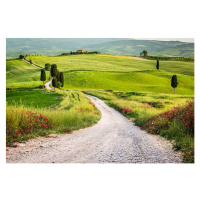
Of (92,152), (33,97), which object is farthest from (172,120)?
(33,97)

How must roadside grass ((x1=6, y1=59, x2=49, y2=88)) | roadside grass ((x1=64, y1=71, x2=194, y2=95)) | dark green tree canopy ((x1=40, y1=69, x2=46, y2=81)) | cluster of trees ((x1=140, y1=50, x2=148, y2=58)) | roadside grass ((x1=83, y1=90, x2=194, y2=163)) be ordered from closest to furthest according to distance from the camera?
1. roadside grass ((x1=83, y1=90, x2=194, y2=163))
2. roadside grass ((x1=6, y1=59, x2=49, y2=88))
3. dark green tree canopy ((x1=40, y1=69, x2=46, y2=81))
4. roadside grass ((x1=64, y1=71, x2=194, y2=95))
5. cluster of trees ((x1=140, y1=50, x2=148, y2=58))

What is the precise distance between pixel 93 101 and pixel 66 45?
5.58 m

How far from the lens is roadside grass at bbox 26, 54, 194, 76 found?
32.2 ft

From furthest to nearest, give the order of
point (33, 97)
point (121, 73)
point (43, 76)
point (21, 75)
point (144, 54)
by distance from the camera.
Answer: point (121, 73) < point (144, 54) < point (21, 75) < point (43, 76) < point (33, 97)

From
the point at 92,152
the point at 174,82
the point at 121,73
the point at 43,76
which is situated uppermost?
the point at 121,73

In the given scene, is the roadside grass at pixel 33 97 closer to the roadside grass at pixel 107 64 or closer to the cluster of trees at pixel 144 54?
the roadside grass at pixel 107 64

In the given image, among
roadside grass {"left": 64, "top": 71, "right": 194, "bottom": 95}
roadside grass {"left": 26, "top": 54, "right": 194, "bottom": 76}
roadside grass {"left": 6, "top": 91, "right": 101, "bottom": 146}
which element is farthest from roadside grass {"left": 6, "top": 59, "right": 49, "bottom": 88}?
roadside grass {"left": 64, "top": 71, "right": 194, "bottom": 95}

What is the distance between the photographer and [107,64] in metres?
16.2

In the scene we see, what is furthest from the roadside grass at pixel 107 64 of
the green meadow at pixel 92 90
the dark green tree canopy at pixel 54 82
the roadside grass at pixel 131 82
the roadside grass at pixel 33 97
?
the roadside grass at pixel 33 97

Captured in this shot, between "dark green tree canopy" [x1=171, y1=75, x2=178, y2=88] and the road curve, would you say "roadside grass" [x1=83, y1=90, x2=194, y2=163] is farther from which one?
"dark green tree canopy" [x1=171, y1=75, x2=178, y2=88]

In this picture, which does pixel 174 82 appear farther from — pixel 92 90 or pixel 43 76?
pixel 43 76

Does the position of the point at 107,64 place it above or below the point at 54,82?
above

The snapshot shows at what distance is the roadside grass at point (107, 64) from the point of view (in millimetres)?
9803
